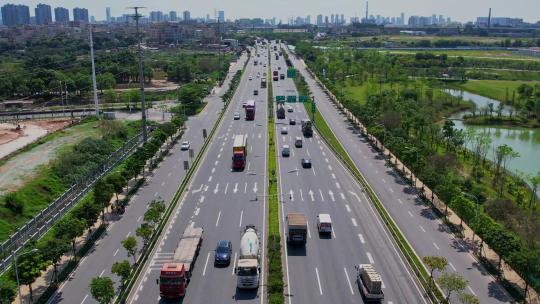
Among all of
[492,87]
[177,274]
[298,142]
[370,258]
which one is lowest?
[370,258]

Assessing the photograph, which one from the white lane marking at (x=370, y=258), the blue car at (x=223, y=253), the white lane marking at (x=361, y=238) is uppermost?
the blue car at (x=223, y=253)

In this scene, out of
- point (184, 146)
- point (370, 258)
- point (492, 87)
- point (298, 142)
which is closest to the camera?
point (370, 258)

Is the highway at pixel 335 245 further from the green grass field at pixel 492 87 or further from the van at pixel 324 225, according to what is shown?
the green grass field at pixel 492 87

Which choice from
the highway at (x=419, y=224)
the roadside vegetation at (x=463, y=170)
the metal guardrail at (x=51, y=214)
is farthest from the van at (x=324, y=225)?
the metal guardrail at (x=51, y=214)

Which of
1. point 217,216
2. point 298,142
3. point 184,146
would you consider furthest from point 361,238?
point 184,146

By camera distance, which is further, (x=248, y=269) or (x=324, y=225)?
(x=324, y=225)

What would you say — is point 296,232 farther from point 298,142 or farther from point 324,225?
point 298,142
